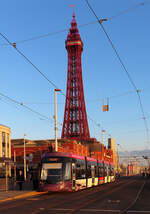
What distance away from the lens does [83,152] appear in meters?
107

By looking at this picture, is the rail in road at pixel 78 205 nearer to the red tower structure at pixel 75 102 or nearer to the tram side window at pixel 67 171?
the tram side window at pixel 67 171

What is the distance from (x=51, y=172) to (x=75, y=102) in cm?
9312

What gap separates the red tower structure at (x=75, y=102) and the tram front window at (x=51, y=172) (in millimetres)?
88947

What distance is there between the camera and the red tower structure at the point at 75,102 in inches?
4525

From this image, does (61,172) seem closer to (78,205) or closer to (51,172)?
(51,172)

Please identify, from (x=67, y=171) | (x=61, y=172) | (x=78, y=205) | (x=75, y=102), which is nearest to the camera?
(x=78, y=205)

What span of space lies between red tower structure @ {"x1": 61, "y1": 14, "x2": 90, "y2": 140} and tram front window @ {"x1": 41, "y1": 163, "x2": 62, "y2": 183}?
88947mm

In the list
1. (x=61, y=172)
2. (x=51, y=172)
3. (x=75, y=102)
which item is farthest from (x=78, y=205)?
(x=75, y=102)

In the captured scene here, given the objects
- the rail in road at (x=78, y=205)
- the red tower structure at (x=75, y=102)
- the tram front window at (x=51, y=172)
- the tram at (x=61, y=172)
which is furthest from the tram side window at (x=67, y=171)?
the red tower structure at (x=75, y=102)

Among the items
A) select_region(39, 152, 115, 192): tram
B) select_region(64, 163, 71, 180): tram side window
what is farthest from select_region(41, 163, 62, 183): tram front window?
select_region(64, 163, 71, 180): tram side window

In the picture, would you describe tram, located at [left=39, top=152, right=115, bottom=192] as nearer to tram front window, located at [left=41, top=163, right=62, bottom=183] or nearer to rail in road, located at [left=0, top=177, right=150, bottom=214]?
tram front window, located at [left=41, top=163, right=62, bottom=183]

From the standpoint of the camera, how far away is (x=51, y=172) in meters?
24.5

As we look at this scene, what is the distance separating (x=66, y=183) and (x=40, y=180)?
1.78 meters

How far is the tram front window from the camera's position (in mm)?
24047
